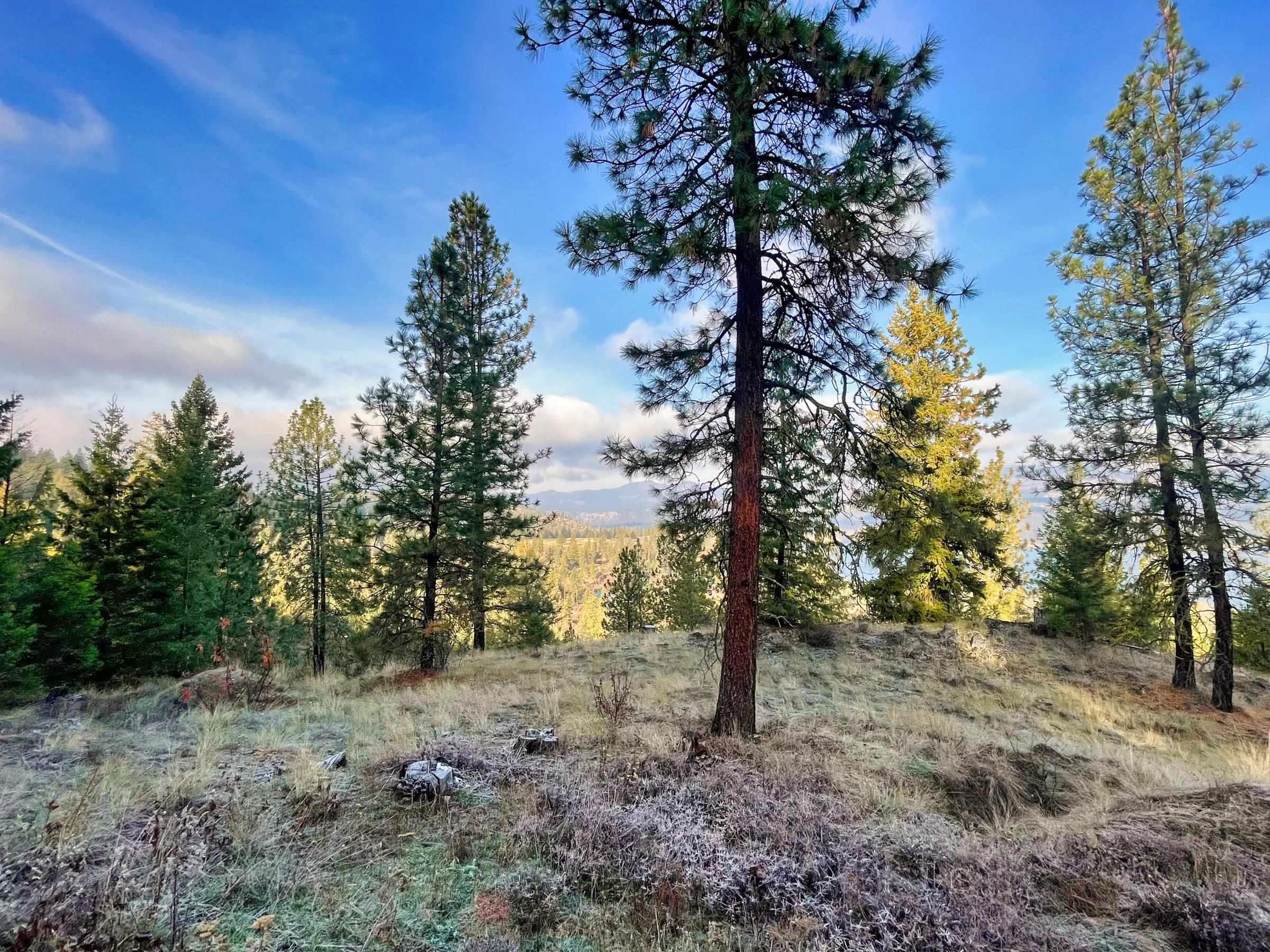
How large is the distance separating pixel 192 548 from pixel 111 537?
5.28 ft

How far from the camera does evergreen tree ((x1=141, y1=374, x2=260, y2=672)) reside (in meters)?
12.5

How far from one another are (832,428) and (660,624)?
1258 inches

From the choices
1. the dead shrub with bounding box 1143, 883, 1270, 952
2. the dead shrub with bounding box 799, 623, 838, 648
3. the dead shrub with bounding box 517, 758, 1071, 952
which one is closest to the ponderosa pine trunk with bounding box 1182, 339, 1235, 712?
the dead shrub with bounding box 799, 623, 838, 648

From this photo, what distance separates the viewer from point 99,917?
2.50 metres

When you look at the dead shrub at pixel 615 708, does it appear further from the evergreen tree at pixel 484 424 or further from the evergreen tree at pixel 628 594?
the evergreen tree at pixel 628 594

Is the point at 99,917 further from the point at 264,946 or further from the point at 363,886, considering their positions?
the point at 363,886

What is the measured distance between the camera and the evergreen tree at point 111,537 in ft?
39.3

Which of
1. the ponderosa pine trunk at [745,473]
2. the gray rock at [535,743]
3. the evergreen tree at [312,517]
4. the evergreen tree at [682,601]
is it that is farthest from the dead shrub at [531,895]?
the evergreen tree at [312,517]

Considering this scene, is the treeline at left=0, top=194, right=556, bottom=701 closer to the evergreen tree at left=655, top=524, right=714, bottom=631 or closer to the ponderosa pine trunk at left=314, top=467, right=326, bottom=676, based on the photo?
the ponderosa pine trunk at left=314, top=467, right=326, bottom=676

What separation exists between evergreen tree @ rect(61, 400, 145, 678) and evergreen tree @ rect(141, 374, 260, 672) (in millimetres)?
312

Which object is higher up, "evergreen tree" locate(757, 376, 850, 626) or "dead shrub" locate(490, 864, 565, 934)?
"evergreen tree" locate(757, 376, 850, 626)

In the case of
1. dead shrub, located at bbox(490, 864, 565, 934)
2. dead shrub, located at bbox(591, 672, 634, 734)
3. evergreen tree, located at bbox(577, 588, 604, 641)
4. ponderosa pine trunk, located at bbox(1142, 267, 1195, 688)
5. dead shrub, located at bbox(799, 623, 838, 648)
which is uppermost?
ponderosa pine trunk, located at bbox(1142, 267, 1195, 688)

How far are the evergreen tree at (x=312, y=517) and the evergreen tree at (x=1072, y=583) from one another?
72.7 ft

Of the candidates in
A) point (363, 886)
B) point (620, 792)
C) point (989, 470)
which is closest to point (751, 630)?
point (620, 792)
